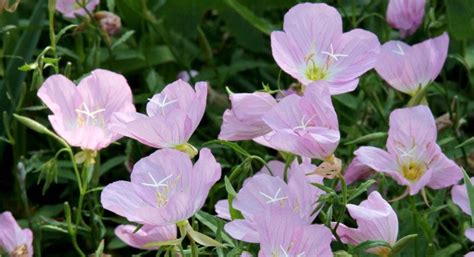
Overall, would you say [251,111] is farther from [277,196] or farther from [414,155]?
[414,155]

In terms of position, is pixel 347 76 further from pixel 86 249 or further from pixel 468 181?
pixel 86 249

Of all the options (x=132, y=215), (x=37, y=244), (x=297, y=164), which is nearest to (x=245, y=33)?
(x=37, y=244)

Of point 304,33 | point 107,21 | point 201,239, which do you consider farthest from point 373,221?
point 107,21

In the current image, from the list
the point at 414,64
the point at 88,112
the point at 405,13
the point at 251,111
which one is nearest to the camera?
the point at 251,111

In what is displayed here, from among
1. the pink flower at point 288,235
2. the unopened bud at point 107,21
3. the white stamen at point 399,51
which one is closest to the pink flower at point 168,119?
the pink flower at point 288,235

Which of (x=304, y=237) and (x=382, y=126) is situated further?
(x=382, y=126)
